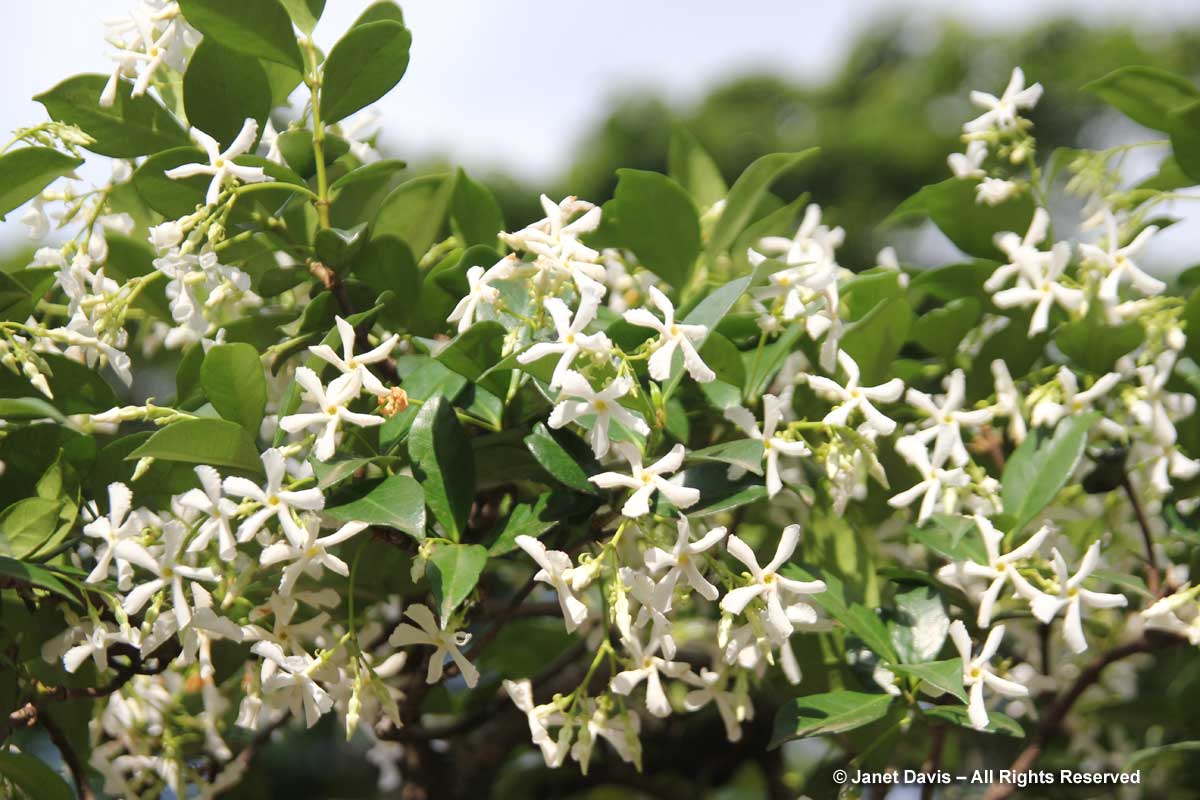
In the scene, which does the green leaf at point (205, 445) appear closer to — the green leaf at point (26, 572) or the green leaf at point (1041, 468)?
the green leaf at point (26, 572)

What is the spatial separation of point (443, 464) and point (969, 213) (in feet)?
1.69

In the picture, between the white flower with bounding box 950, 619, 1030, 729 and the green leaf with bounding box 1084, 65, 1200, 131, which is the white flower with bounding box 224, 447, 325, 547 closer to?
the white flower with bounding box 950, 619, 1030, 729

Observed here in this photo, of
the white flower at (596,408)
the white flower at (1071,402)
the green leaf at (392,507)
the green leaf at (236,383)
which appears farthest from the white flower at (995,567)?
the green leaf at (236,383)

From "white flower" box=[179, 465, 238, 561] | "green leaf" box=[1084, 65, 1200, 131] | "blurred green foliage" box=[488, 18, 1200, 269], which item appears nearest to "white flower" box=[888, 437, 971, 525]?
"green leaf" box=[1084, 65, 1200, 131]

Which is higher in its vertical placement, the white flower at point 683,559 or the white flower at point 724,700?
the white flower at point 683,559

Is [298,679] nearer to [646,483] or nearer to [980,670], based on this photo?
[646,483]

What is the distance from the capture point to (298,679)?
706 millimetres

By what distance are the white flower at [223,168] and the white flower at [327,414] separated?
144 millimetres

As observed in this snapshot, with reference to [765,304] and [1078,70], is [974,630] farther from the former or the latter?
[1078,70]

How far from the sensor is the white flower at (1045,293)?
2.83 ft

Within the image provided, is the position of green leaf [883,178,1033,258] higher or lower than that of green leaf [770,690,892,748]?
higher

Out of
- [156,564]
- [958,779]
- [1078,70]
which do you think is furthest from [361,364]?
[1078,70]

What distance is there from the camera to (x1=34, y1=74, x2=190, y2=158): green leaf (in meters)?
0.77

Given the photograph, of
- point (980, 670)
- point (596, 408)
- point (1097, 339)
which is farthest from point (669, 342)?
point (1097, 339)
